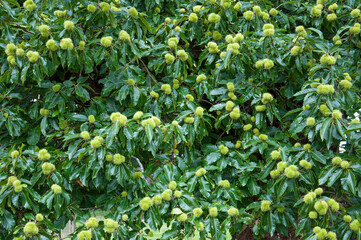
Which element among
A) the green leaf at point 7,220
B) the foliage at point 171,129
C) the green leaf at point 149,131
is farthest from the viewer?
the green leaf at point 7,220

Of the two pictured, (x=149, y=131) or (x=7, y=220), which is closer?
(x=149, y=131)

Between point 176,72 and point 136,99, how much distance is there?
310 mm

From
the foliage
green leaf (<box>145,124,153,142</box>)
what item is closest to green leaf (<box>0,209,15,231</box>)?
the foliage

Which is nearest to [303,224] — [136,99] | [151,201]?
[151,201]

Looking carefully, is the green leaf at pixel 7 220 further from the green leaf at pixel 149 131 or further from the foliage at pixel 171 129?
the green leaf at pixel 149 131

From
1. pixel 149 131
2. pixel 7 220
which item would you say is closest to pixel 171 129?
pixel 149 131

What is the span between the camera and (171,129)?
230 cm

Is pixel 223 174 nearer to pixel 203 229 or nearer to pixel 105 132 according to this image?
pixel 203 229

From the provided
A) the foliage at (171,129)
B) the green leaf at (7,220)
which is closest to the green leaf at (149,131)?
the foliage at (171,129)

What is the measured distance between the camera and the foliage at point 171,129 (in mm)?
2203

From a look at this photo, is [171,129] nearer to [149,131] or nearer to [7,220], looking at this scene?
[149,131]

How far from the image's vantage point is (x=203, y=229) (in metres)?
2.22

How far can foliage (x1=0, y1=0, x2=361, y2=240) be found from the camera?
7.23 ft

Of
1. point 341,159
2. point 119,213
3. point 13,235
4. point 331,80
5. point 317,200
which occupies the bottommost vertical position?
point 13,235
